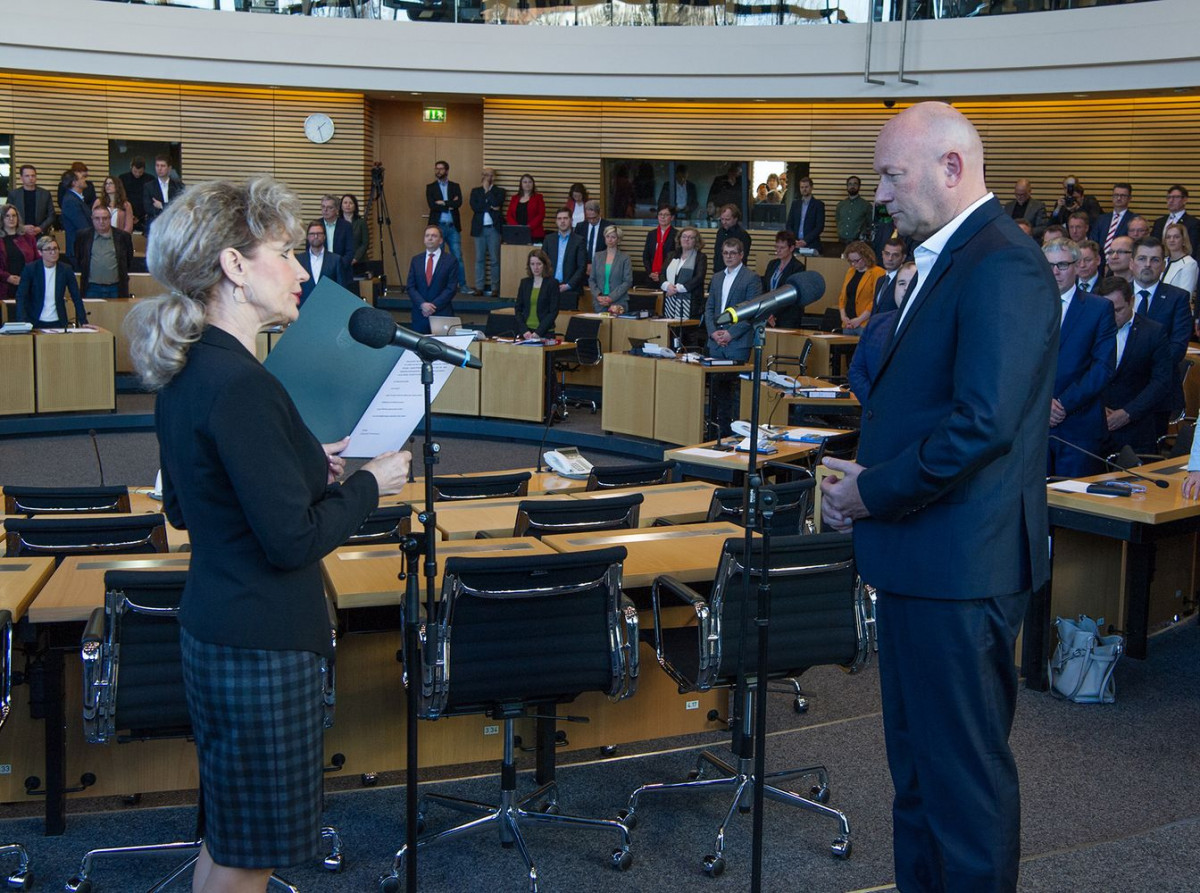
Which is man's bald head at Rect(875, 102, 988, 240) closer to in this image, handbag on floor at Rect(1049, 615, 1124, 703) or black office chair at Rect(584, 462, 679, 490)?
handbag on floor at Rect(1049, 615, 1124, 703)

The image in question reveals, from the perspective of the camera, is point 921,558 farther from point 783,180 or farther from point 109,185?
point 783,180

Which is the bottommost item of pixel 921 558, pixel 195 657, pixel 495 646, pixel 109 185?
pixel 495 646

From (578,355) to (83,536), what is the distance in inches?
321

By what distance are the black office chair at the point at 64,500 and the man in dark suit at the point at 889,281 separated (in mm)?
4942

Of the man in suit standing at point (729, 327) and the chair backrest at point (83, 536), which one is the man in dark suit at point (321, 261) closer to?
the man in suit standing at point (729, 327)

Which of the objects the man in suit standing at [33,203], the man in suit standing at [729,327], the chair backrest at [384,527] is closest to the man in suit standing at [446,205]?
the man in suit standing at [33,203]

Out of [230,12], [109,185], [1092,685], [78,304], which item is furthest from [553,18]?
[1092,685]

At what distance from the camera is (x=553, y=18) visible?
A: 1694 centimetres

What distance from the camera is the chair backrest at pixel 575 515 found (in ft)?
16.2

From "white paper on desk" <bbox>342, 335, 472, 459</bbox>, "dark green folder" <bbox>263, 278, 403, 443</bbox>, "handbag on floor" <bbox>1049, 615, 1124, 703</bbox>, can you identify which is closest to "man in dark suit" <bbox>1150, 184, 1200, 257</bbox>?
"handbag on floor" <bbox>1049, 615, 1124, 703</bbox>

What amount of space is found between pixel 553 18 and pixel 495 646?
48.3ft

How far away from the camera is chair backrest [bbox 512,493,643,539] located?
4941mm

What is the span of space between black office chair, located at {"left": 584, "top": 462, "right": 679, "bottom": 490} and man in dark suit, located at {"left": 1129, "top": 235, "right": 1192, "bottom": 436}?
336 centimetres

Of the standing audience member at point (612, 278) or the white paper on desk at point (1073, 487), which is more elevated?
the standing audience member at point (612, 278)
